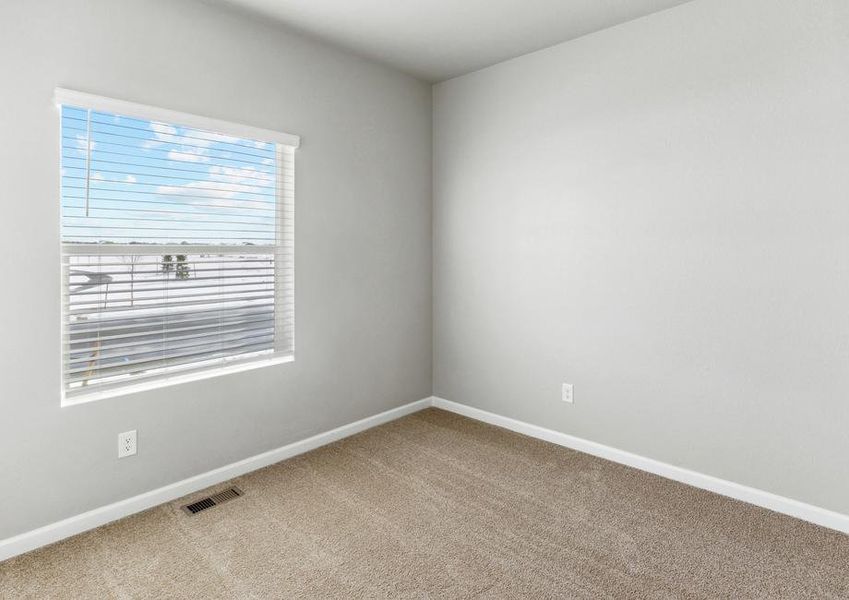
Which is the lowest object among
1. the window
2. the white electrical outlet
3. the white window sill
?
the white electrical outlet

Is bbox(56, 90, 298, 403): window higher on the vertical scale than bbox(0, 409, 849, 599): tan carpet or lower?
higher

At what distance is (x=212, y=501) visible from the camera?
246 centimetres

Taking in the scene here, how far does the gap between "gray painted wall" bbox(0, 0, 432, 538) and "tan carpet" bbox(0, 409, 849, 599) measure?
1.06ft

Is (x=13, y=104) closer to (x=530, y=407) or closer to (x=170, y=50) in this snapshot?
(x=170, y=50)

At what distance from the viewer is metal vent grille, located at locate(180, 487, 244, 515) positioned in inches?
93.8

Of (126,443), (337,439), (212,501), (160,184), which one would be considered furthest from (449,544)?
(160,184)

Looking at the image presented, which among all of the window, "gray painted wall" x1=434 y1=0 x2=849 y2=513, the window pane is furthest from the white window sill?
"gray painted wall" x1=434 y1=0 x2=849 y2=513

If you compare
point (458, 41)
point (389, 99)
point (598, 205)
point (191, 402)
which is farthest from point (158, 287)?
point (598, 205)

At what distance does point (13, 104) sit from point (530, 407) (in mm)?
3164

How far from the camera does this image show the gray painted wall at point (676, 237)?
2.23 metres

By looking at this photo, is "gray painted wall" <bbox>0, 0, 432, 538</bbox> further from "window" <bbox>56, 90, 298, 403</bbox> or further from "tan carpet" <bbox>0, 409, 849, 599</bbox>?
"tan carpet" <bbox>0, 409, 849, 599</bbox>

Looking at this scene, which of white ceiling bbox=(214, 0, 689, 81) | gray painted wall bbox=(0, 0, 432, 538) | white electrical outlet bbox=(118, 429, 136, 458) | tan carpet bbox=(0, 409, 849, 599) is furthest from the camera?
white ceiling bbox=(214, 0, 689, 81)

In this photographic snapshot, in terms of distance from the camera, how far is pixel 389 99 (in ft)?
11.4

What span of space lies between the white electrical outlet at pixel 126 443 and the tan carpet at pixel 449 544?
1.00 feet
